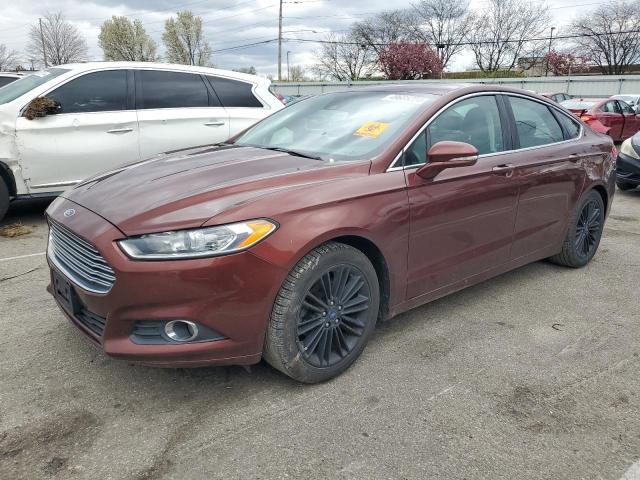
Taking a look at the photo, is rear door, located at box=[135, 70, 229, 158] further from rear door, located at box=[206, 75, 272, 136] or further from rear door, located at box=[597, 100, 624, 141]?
rear door, located at box=[597, 100, 624, 141]

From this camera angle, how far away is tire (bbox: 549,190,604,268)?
14.6 ft

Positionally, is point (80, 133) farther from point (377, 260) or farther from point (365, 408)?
point (365, 408)

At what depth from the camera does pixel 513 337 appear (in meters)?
3.38

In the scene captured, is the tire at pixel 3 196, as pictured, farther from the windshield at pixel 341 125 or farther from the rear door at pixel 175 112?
the windshield at pixel 341 125

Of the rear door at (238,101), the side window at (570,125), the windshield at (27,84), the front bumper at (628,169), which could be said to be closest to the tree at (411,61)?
the front bumper at (628,169)

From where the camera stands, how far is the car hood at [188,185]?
237 centimetres

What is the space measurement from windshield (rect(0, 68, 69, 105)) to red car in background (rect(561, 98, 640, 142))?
1260cm

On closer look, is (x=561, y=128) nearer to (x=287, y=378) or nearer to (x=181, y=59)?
(x=287, y=378)

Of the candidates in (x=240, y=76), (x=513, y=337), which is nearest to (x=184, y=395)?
(x=513, y=337)

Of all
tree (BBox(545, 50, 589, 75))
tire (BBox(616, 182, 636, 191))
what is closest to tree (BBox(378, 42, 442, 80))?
tree (BBox(545, 50, 589, 75))

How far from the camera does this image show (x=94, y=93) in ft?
19.3

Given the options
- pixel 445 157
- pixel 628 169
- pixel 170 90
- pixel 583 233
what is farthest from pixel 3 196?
pixel 628 169

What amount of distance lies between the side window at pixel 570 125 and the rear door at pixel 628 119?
494 inches

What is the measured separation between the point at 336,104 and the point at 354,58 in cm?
6409
